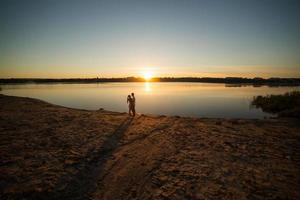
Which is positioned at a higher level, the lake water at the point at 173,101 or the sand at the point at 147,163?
the sand at the point at 147,163

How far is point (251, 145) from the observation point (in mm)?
10398

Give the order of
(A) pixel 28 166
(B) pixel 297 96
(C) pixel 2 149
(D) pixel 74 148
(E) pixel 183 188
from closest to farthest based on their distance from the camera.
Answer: (E) pixel 183 188 < (A) pixel 28 166 < (C) pixel 2 149 < (D) pixel 74 148 < (B) pixel 297 96

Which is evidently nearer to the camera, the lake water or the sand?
the sand

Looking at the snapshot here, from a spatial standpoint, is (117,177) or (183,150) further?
(183,150)

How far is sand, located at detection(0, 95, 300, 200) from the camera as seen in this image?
21.0 ft

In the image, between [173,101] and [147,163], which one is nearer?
[147,163]

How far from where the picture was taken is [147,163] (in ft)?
27.3

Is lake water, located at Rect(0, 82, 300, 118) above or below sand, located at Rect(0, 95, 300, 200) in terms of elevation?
below

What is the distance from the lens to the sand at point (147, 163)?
21.0 feet

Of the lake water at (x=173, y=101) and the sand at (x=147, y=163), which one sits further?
the lake water at (x=173, y=101)

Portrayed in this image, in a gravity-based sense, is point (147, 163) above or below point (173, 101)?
above

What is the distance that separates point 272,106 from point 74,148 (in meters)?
28.6

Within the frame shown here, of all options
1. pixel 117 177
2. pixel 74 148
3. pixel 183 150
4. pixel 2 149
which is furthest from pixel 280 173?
pixel 2 149

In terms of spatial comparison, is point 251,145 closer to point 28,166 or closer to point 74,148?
point 74,148
